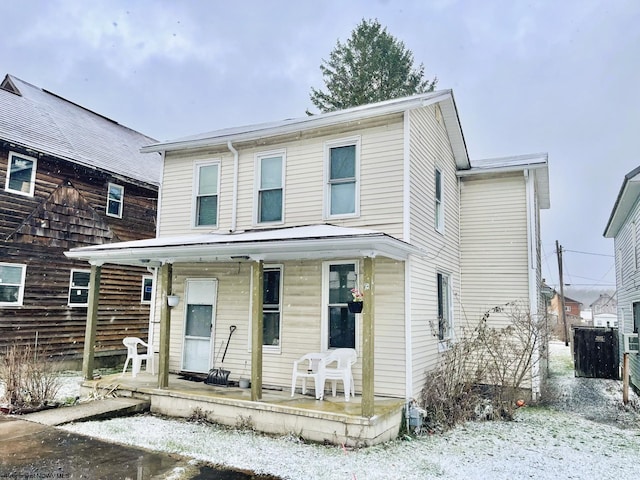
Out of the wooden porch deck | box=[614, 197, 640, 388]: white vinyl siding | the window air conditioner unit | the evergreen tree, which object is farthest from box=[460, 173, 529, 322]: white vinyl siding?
the evergreen tree

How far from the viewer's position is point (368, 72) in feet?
81.4

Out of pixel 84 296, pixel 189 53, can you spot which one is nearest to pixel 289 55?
pixel 189 53

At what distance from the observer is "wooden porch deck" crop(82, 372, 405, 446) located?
21.9ft

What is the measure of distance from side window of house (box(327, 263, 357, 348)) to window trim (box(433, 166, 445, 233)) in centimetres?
249

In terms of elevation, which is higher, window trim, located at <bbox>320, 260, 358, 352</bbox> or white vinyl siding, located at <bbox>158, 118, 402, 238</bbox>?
white vinyl siding, located at <bbox>158, 118, 402, 238</bbox>

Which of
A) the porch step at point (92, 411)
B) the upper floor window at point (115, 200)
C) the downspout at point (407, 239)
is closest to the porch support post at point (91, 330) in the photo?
the porch step at point (92, 411)

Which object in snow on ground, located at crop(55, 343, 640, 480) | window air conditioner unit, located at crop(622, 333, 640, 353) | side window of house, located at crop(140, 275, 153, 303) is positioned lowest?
snow on ground, located at crop(55, 343, 640, 480)

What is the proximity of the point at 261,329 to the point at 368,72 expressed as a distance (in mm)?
20285

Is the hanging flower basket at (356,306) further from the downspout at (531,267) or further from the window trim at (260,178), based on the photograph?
the downspout at (531,267)

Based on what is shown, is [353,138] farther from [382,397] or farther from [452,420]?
[452,420]

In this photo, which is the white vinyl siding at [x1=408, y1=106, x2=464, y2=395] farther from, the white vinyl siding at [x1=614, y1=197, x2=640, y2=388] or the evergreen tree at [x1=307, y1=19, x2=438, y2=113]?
the evergreen tree at [x1=307, y1=19, x2=438, y2=113]

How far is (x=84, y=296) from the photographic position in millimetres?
13805

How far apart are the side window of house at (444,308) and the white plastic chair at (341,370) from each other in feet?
8.78

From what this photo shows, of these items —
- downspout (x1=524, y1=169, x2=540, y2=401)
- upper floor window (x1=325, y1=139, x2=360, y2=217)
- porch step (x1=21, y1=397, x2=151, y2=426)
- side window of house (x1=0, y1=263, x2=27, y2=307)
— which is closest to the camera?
porch step (x1=21, y1=397, x2=151, y2=426)
